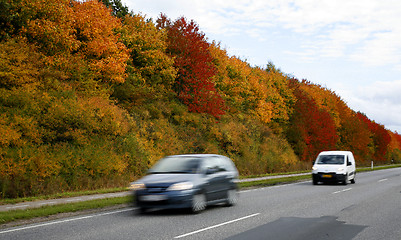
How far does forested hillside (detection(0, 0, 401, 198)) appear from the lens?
63.4ft

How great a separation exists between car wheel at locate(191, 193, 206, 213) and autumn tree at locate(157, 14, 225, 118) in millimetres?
22641

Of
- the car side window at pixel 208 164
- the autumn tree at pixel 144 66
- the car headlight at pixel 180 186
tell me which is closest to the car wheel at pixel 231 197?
the car side window at pixel 208 164

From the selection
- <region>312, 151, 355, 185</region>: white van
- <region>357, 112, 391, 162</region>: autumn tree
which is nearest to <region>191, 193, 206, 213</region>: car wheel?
<region>312, 151, 355, 185</region>: white van

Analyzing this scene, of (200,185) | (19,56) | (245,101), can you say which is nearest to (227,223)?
(200,185)

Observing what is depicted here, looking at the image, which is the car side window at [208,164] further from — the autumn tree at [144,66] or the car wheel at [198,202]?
the autumn tree at [144,66]

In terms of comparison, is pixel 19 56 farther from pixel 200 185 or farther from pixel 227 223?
pixel 227 223

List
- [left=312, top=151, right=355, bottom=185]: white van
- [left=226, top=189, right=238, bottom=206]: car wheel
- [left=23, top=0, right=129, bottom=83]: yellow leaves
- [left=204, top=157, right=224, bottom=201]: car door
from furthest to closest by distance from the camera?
[left=312, top=151, right=355, bottom=185]: white van
[left=23, top=0, right=129, bottom=83]: yellow leaves
[left=226, top=189, right=238, bottom=206]: car wheel
[left=204, top=157, right=224, bottom=201]: car door

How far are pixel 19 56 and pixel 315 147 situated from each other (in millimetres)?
40263

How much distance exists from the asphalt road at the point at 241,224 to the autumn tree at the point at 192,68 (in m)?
21.5

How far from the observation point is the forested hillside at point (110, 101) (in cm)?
1931

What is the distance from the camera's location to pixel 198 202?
11.8 metres

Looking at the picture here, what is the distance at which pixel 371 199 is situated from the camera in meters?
15.6

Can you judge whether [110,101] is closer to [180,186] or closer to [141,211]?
[141,211]

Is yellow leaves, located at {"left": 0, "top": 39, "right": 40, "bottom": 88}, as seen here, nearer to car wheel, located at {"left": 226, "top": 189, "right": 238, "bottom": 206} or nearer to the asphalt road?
the asphalt road
